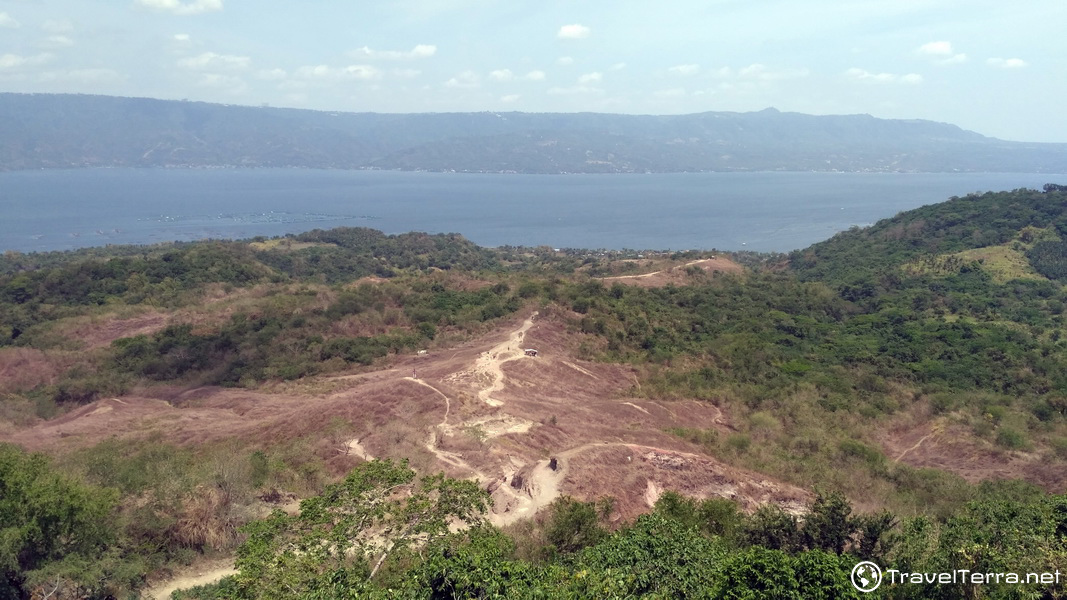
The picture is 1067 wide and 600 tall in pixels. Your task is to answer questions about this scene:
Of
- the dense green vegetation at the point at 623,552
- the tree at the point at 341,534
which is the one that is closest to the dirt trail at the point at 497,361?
the dense green vegetation at the point at 623,552

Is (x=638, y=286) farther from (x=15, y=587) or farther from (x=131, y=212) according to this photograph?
(x=131, y=212)

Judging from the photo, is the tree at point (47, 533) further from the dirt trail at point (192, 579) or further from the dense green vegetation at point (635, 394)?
the dirt trail at point (192, 579)

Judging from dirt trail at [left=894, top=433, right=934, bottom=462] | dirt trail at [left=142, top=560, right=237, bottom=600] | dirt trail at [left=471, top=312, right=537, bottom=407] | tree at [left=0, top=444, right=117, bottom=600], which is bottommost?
dirt trail at [left=894, top=433, right=934, bottom=462]

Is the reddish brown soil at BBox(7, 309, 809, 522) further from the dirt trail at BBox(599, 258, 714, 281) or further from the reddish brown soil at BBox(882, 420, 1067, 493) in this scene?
the dirt trail at BBox(599, 258, 714, 281)

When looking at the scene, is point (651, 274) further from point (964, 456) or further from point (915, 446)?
point (964, 456)

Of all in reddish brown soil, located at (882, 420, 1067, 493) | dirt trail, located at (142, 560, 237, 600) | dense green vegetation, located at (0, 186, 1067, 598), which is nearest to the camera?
dense green vegetation, located at (0, 186, 1067, 598)

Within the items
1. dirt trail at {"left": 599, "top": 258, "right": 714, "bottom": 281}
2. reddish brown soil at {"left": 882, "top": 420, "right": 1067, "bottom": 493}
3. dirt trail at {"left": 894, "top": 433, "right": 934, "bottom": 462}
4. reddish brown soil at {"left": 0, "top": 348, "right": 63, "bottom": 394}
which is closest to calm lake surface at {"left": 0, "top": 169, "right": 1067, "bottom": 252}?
dirt trail at {"left": 599, "top": 258, "right": 714, "bottom": 281}

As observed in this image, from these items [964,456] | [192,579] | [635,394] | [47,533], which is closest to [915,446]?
[964,456]

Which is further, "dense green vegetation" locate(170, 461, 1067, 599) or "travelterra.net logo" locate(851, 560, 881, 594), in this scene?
"travelterra.net logo" locate(851, 560, 881, 594)

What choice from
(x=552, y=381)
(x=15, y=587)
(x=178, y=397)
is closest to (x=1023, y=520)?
(x=552, y=381)
